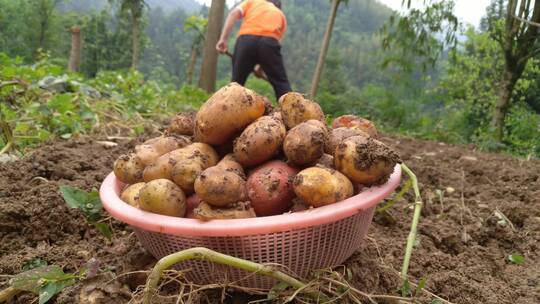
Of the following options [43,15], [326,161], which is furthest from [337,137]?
[43,15]

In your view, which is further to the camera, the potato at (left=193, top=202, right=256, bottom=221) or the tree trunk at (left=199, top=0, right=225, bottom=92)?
the tree trunk at (left=199, top=0, right=225, bottom=92)

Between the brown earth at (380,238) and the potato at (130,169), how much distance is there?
23 centimetres

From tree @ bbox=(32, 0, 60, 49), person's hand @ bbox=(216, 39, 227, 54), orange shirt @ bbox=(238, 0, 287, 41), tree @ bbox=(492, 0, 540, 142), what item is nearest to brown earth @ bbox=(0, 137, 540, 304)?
orange shirt @ bbox=(238, 0, 287, 41)

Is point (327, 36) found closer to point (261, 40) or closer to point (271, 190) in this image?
point (261, 40)

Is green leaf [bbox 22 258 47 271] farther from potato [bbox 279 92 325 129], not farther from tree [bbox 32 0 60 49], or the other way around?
tree [bbox 32 0 60 49]

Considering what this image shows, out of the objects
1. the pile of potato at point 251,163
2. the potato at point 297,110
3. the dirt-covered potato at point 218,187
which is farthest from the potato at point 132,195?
the potato at point 297,110

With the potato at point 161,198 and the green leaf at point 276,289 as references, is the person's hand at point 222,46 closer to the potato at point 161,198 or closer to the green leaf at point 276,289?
the potato at point 161,198

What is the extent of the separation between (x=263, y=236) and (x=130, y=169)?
0.53 meters

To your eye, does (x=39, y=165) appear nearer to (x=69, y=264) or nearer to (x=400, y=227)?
(x=69, y=264)

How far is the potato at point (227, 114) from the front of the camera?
1.34 metres

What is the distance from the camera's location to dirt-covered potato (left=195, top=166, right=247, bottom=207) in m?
1.14

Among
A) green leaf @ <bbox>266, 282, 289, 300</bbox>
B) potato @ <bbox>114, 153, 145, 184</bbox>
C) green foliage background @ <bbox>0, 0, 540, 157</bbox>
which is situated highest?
potato @ <bbox>114, 153, 145, 184</bbox>

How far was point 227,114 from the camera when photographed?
1343mm

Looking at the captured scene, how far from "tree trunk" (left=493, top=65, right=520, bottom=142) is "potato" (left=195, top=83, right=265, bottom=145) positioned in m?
5.85
